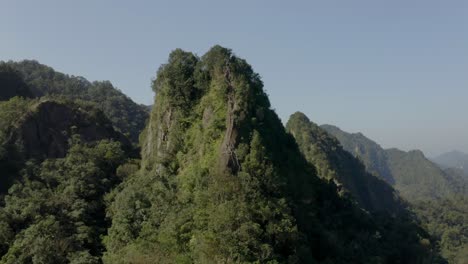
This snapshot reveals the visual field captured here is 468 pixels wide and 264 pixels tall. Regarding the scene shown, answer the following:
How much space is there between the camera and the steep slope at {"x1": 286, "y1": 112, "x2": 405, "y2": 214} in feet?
258

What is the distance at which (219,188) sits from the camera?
2758 cm

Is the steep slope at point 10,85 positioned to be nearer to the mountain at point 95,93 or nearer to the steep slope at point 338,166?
the mountain at point 95,93

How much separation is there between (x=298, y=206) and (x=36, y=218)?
69.4 ft

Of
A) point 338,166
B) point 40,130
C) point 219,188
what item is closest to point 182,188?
point 219,188

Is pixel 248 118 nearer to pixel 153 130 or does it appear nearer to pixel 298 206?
pixel 298 206

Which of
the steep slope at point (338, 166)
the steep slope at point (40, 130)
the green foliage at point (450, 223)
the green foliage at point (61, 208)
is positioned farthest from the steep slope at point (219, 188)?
the green foliage at point (450, 223)

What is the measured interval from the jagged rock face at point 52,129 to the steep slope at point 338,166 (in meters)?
41.4

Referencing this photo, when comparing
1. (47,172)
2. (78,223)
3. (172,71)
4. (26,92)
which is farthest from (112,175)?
(26,92)

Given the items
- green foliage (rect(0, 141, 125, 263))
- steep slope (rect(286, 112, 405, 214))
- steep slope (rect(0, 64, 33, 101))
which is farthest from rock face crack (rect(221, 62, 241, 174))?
steep slope (rect(0, 64, 33, 101))

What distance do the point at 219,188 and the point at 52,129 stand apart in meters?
27.7

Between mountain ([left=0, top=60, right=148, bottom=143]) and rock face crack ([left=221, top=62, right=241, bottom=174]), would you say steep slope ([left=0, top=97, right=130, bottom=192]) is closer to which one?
rock face crack ([left=221, top=62, right=241, bottom=174])

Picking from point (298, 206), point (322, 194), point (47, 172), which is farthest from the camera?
point (322, 194)

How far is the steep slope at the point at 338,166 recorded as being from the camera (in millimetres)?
78675

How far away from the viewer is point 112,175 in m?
43.1
